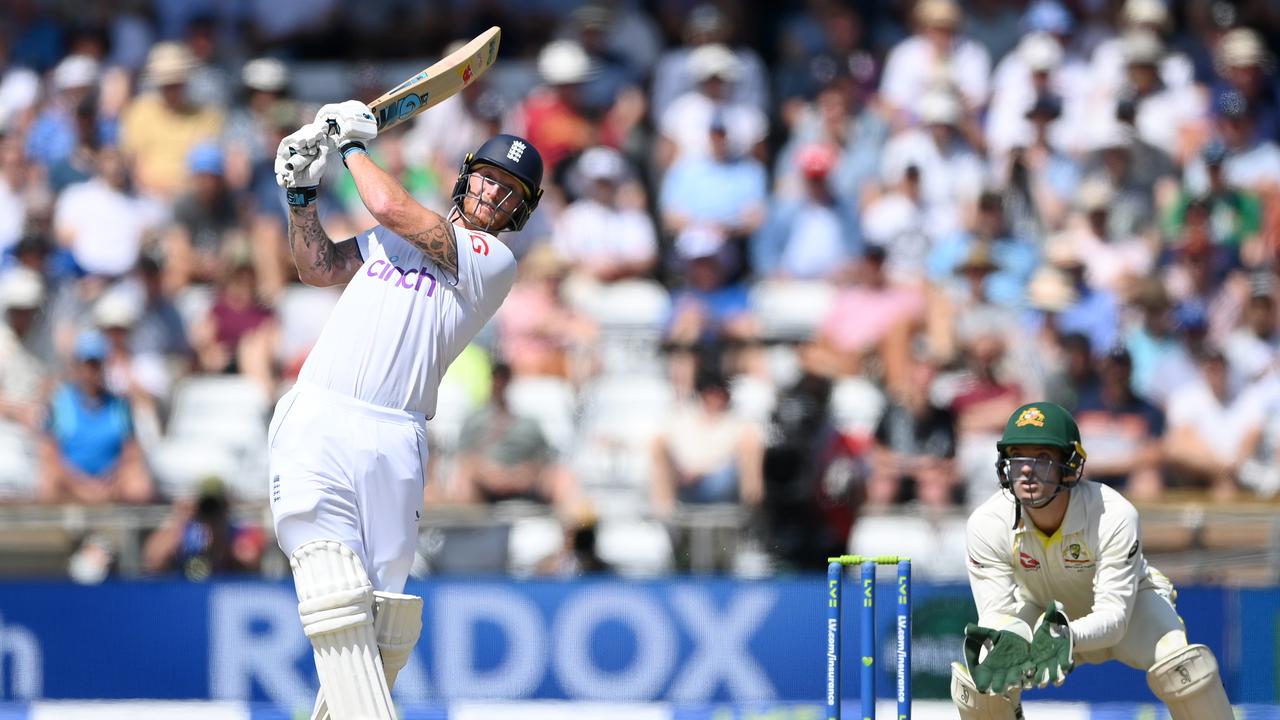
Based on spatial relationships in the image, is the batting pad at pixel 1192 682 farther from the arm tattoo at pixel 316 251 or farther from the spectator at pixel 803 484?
the spectator at pixel 803 484

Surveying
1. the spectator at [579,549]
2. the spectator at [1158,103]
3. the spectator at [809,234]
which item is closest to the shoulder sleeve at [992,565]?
the spectator at [579,549]

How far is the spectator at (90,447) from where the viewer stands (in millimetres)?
9508

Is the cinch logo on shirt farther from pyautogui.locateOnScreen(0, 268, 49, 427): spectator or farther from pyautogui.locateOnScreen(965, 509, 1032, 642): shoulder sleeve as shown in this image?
pyautogui.locateOnScreen(0, 268, 49, 427): spectator

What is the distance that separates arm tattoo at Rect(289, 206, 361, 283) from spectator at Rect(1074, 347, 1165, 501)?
4653 mm

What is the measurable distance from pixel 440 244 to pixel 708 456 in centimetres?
422

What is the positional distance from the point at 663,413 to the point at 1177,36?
14.1ft

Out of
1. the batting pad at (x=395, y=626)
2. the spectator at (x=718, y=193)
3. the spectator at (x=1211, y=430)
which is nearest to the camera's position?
the batting pad at (x=395, y=626)

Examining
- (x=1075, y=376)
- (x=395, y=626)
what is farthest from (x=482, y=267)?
(x=1075, y=376)

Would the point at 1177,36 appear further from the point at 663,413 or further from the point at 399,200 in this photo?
the point at 399,200

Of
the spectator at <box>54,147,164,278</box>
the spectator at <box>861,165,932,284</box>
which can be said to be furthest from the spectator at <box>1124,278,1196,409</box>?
the spectator at <box>54,147,164,278</box>

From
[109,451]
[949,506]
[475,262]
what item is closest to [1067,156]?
[949,506]

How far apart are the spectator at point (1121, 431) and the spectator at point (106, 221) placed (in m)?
5.40

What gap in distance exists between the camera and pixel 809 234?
10492 millimetres

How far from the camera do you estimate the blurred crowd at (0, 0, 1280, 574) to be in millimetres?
9172
